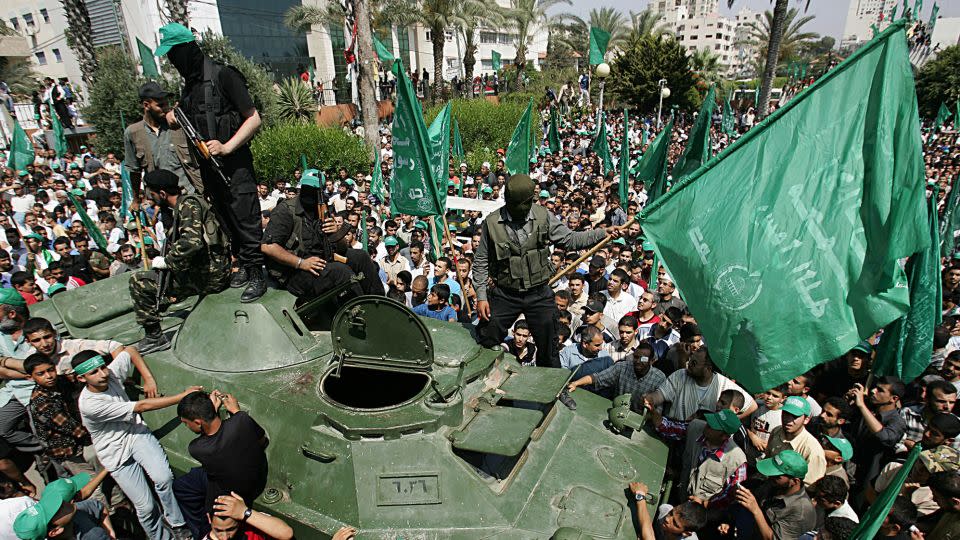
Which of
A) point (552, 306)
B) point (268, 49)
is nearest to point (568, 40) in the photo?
point (268, 49)

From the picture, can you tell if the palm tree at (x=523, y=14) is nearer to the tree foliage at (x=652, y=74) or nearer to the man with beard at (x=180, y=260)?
the tree foliage at (x=652, y=74)

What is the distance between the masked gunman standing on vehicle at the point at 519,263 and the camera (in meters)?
5.03

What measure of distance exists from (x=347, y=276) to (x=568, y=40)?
5541 cm

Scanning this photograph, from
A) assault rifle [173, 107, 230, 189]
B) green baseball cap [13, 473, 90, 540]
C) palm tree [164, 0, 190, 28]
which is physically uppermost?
palm tree [164, 0, 190, 28]

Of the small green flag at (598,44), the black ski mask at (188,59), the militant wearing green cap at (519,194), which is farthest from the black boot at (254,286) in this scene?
the small green flag at (598,44)

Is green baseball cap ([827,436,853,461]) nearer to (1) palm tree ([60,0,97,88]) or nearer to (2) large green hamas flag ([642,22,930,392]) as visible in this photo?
(2) large green hamas flag ([642,22,930,392])

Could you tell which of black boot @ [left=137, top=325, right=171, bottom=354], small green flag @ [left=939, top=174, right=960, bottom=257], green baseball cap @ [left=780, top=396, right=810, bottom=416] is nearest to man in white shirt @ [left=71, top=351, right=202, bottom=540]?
black boot @ [left=137, top=325, right=171, bottom=354]

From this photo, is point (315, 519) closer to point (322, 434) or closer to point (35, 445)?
→ point (322, 434)

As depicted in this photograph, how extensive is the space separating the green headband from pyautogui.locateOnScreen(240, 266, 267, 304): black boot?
46.2 inches

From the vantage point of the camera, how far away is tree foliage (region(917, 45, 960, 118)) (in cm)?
3098

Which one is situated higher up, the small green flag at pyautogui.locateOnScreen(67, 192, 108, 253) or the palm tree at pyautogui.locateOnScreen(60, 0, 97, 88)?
the palm tree at pyautogui.locateOnScreen(60, 0, 97, 88)

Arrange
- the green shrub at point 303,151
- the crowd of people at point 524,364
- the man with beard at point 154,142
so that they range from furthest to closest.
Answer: the green shrub at point 303,151 < the man with beard at point 154,142 < the crowd of people at point 524,364

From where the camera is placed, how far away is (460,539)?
358 centimetres

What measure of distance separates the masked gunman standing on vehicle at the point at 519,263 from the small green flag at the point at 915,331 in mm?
2408
